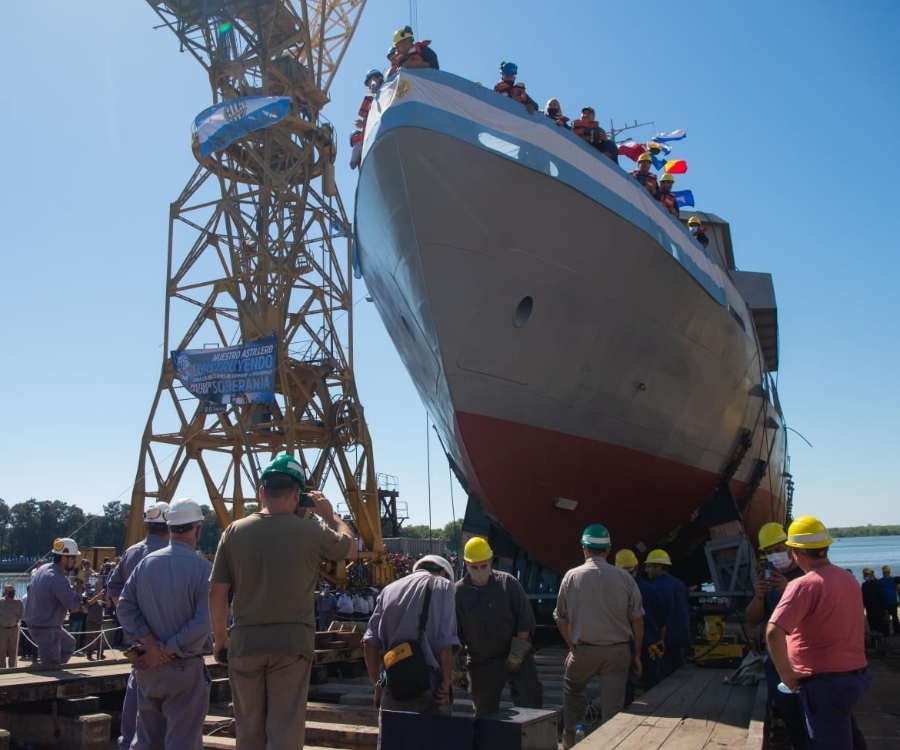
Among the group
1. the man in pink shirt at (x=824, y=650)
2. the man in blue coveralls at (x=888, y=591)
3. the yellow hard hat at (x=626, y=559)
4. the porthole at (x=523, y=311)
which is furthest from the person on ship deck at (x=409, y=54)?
the man in blue coveralls at (x=888, y=591)

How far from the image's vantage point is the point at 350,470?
71.5 feet

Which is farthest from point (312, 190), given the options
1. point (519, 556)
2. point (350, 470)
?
point (519, 556)

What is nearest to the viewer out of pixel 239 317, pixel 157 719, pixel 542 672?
Answer: pixel 157 719

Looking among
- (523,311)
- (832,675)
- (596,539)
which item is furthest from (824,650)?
(523,311)

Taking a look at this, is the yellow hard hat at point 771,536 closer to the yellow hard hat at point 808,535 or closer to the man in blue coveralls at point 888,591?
the yellow hard hat at point 808,535

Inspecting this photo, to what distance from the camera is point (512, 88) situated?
8953 mm

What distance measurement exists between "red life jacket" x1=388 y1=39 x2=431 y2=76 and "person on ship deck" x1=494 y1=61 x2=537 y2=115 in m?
1.00

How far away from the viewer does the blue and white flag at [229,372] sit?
767 inches

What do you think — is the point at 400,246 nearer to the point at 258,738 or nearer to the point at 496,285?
the point at 496,285

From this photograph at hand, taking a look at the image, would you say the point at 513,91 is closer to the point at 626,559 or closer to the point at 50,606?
the point at 626,559

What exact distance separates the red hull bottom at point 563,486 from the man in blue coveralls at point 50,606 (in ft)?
13.2

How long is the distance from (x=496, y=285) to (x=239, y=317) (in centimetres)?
1447

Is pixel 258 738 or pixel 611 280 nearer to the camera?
pixel 258 738

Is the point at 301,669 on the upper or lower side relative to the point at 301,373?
lower
